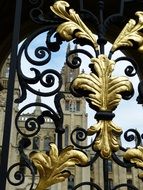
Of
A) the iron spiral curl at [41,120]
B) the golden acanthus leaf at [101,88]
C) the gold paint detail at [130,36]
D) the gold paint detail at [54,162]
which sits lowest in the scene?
the gold paint detail at [54,162]

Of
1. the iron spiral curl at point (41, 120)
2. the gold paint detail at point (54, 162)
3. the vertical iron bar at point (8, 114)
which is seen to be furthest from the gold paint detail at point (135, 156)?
the vertical iron bar at point (8, 114)

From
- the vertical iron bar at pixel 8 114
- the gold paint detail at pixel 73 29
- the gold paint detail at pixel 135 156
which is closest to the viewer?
the vertical iron bar at pixel 8 114

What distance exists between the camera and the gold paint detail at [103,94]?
1655 millimetres

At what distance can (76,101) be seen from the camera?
43312 mm

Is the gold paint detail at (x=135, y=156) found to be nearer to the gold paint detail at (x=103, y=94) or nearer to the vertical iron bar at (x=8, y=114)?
the gold paint detail at (x=103, y=94)

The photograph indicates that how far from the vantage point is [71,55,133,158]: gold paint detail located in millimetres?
1655

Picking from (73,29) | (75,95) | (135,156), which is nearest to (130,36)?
(73,29)

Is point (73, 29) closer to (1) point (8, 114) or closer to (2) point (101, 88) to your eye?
(2) point (101, 88)

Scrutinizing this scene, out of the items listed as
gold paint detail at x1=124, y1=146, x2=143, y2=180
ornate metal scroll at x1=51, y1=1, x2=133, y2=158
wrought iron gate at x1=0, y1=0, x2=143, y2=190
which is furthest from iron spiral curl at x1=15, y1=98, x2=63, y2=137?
gold paint detail at x1=124, y1=146, x2=143, y2=180

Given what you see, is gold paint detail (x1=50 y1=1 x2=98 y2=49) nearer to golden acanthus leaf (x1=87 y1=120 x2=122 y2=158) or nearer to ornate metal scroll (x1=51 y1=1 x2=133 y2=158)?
ornate metal scroll (x1=51 y1=1 x2=133 y2=158)

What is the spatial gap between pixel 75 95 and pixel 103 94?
0.13 m

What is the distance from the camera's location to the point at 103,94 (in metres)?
1.73

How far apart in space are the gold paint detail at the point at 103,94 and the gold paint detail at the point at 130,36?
0.16 m

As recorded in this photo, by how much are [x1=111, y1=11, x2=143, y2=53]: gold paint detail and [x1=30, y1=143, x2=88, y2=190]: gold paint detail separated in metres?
0.60
